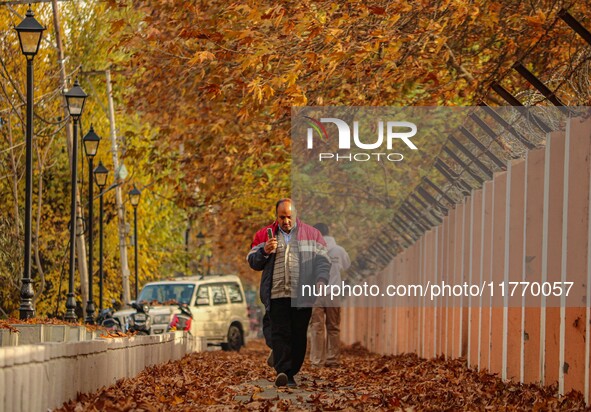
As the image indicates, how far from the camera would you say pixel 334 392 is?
1338 cm

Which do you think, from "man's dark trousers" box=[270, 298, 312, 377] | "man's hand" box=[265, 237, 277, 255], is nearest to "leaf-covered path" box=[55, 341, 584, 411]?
"man's dark trousers" box=[270, 298, 312, 377]

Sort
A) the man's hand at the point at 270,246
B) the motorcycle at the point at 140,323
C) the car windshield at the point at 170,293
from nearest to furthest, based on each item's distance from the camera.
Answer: the man's hand at the point at 270,246
the motorcycle at the point at 140,323
the car windshield at the point at 170,293

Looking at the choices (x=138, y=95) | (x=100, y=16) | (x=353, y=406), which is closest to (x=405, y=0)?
(x=353, y=406)

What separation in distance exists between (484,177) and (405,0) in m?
2.27

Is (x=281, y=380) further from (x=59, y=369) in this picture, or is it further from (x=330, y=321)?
(x=330, y=321)

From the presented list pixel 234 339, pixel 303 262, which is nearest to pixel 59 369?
pixel 303 262

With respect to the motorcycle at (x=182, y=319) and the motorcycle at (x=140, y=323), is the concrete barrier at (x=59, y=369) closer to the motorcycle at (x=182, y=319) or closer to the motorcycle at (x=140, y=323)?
the motorcycle at (x=140, y=323)

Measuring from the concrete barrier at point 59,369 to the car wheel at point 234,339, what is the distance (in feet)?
58.5

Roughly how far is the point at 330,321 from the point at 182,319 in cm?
993

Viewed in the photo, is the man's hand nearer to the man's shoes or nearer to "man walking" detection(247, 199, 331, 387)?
"man walking" detection(247, 199, 331, 387)

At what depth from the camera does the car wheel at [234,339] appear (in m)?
33.5

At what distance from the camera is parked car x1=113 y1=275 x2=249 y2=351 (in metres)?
31.0

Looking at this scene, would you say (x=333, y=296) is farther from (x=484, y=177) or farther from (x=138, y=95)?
(x=138, y=95)

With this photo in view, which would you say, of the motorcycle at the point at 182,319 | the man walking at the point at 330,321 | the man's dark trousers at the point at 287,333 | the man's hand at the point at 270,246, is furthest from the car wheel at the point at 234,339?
the man's hand at the point at 270,246
